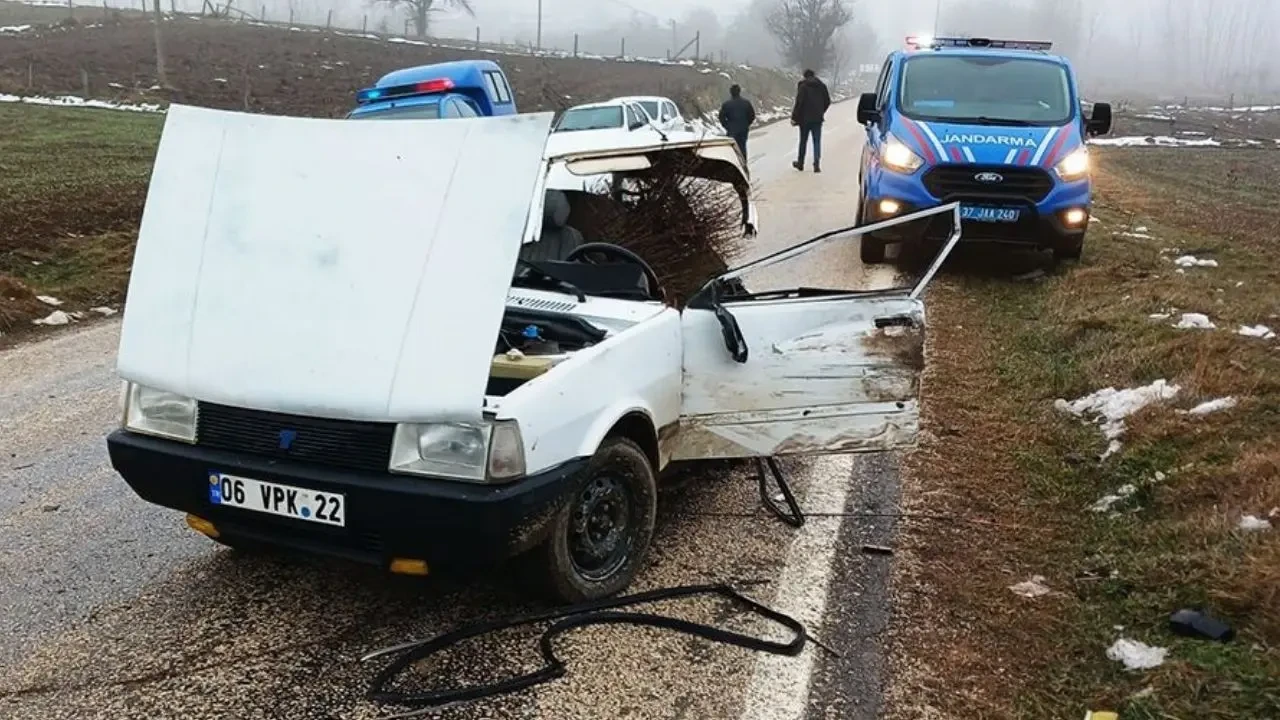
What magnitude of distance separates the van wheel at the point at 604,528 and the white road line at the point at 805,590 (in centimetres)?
58

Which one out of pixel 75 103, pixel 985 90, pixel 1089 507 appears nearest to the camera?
pixel 1089 507

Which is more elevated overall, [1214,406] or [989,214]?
[989,214]

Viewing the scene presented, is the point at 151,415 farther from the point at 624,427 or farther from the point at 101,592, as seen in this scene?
the point at 624,427

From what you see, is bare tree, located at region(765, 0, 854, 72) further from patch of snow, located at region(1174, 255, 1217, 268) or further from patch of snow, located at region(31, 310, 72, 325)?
patch of snow, located at region(31, 310, 72, 325)

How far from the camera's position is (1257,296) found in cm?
812

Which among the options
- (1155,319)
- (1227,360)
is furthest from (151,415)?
(1155,319)

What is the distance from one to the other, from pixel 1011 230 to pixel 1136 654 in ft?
21.2

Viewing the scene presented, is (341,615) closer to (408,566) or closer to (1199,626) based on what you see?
(408,566)

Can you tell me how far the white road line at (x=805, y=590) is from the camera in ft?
10.8

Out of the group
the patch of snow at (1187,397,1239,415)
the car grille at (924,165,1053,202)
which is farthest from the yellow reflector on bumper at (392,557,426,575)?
the car grille at (924,165,1053,202)

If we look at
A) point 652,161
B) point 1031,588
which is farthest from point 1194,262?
point 1031,588

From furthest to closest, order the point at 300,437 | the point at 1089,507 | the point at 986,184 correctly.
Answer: the point at 986,184 < the point at 1089,507 < the point at 300,437

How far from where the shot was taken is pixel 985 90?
1009 centimetres

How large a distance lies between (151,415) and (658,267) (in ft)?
11.0
